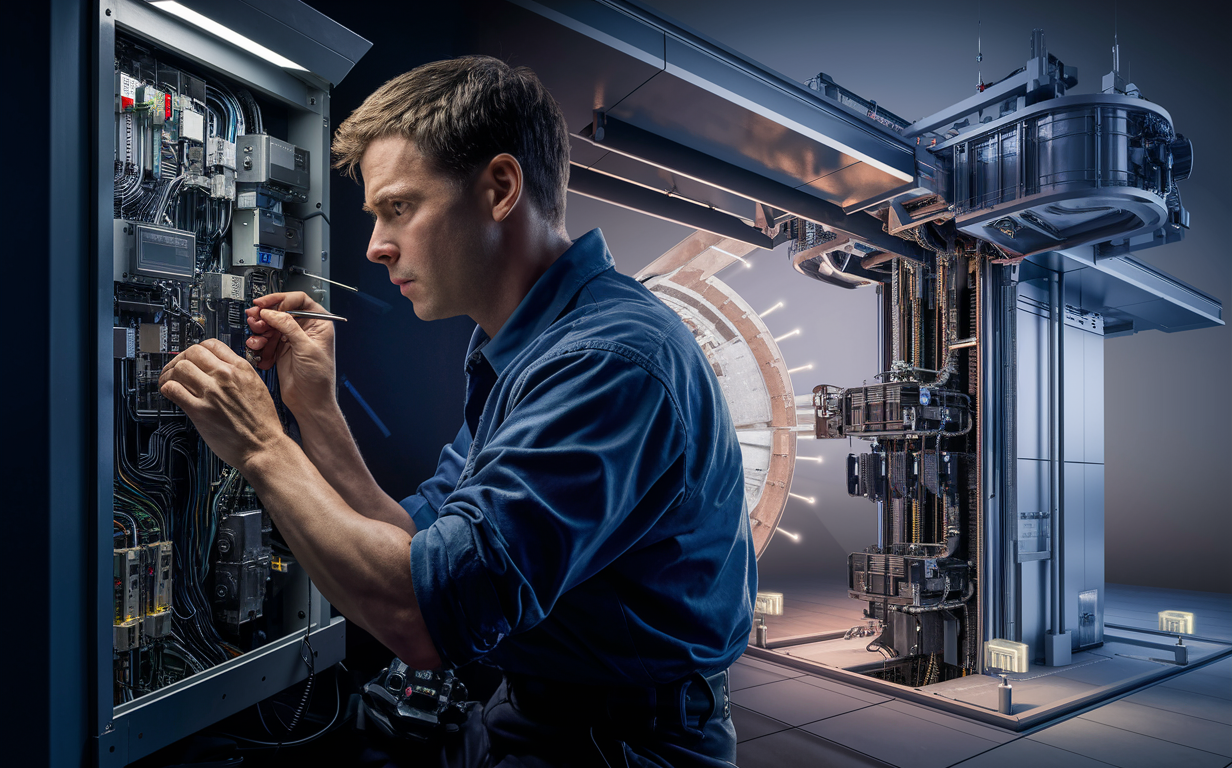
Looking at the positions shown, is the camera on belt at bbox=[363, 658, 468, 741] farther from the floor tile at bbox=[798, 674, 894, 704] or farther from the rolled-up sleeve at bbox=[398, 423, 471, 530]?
the floor tile at bbox=[798, 674, 894, 704]

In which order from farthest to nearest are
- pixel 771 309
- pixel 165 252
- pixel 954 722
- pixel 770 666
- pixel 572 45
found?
1. pixel 771 309
2. pixel 770 666
3. pixel 954 722
4. pixel 572 45
5. pixel 165 252

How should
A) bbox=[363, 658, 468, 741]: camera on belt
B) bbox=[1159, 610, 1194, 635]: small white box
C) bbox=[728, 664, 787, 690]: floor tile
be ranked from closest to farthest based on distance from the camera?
bbox=[363, 658, 468, 741]: camera on belt
bbox=[728, 664, 787, 690]: floor tile
bbox=[1159, 610, 1194, 635]: small white box

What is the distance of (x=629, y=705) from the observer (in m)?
1.15

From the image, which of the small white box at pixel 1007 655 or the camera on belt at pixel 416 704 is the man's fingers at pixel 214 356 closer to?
the camera on belt at pixel 416 704

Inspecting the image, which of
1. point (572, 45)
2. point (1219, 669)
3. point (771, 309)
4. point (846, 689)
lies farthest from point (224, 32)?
point (771, 309)

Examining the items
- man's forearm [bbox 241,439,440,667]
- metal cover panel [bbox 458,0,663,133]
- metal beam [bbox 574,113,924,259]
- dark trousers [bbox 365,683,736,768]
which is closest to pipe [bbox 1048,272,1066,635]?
metal beam [bbox 574,113,924,259]

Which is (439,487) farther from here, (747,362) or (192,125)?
(747,362)

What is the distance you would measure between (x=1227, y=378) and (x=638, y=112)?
10456mm

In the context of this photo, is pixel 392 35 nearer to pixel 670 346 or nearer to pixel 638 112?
pixel 638 112

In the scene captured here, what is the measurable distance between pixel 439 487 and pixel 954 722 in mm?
4812

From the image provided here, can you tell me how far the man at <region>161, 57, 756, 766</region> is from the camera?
0.88 meters

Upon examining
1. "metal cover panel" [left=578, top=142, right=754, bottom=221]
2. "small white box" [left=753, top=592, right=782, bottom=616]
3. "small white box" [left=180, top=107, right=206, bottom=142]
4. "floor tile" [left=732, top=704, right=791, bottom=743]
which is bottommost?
"floor tile" [left=732, top=704, right=791, bottom=743]

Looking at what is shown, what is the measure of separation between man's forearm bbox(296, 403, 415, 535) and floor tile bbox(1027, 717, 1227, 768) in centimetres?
483

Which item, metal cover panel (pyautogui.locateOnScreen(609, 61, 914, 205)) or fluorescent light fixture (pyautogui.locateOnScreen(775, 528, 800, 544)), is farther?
fluorescent light fixture (pyautogui.locateOnScreen(775, 528, 800, 544))
